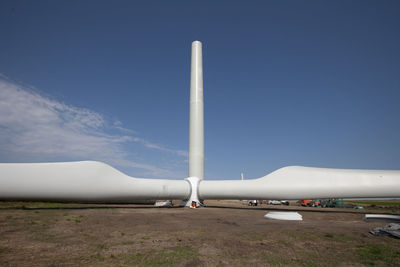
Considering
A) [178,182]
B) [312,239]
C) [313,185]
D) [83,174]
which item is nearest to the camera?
[312,239]

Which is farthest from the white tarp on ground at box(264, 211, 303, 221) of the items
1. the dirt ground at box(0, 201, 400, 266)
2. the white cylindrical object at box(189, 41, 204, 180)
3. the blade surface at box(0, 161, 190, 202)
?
the white cylindrical object at box(189, 41, 204, 180)

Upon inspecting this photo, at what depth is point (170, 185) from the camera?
20062 mm

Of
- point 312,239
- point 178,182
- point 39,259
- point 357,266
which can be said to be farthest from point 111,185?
point 357,266

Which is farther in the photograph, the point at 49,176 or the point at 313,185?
the point at 313,185

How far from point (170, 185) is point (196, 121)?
9218 mm

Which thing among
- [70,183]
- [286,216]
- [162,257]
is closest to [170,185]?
[70,183]

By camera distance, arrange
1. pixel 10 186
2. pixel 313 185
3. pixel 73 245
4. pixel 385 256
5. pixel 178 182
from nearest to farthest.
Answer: pixel 385 256 < pixel 73 245 < pixel 10 186 < pixel 313 185 < pixel 178 182

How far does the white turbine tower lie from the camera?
1506 cm

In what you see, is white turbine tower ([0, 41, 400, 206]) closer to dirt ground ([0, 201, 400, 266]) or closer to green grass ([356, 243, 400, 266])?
dirt ground ([0, 201, 400, 266])

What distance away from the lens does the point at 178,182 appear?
20891 millimetres

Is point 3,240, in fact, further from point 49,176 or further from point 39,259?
point 49,176

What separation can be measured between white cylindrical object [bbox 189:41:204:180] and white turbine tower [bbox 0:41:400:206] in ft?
11.9

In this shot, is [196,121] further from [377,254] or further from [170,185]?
[377,254]

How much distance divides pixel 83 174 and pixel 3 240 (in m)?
10.4
